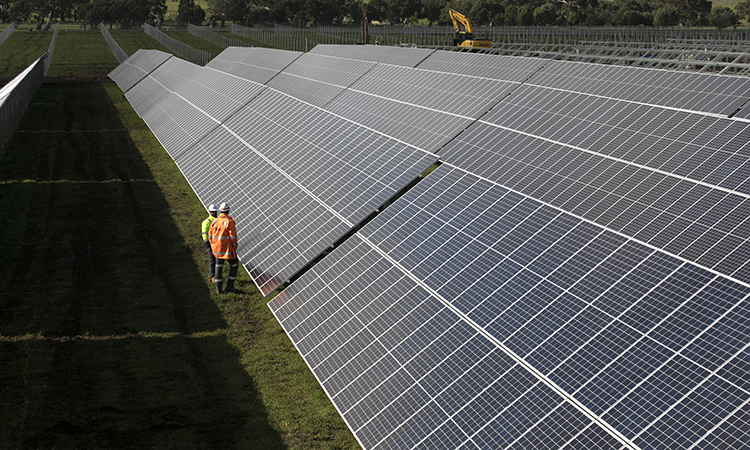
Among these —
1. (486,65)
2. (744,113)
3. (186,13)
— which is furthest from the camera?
(186,13)

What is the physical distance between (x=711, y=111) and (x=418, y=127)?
23.4 ft

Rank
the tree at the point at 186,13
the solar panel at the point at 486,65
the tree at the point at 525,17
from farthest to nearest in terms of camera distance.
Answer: the tree at the point at 186,13 → the tree at the point at 525,17 → the solar panel at the point at 486,65

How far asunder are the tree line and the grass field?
12727 centimetres

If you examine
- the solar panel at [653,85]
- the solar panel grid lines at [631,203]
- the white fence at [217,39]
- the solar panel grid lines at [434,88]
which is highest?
the solar panel at [653,85]

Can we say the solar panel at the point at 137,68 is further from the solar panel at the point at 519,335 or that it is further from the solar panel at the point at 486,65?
the solar panel at the point at 519,335

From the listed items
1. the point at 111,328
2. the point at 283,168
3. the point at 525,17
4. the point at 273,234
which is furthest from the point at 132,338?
the point at 525,17

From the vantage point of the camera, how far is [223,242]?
15.7 meters

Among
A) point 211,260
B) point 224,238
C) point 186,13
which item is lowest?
point 211,260

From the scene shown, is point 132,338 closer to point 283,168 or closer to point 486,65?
point 283,168

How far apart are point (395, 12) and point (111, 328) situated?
15907 centimetres

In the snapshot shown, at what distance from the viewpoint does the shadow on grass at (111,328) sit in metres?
10.8

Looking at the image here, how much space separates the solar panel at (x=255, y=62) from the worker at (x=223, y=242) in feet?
57.2

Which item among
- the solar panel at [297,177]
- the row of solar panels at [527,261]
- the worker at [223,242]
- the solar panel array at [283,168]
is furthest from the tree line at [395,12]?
the worker at [223,242]

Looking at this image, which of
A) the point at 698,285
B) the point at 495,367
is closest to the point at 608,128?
the point at 698,285
